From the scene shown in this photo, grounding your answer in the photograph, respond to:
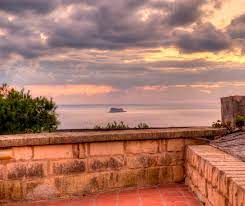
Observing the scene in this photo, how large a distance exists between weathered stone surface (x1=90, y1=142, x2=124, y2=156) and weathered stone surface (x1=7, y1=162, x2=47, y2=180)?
2.59 ft

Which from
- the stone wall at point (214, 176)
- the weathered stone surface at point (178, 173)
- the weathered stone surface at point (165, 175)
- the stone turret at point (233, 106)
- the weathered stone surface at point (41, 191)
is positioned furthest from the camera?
the stone turret at point (233, 106)

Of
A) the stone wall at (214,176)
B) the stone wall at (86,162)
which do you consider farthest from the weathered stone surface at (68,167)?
the stone wall at (214,176)

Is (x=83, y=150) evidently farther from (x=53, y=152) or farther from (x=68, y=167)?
(x=53, y=152)

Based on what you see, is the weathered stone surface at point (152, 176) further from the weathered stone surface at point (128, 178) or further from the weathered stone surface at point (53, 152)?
the weathered stone surface at point (53, 152)

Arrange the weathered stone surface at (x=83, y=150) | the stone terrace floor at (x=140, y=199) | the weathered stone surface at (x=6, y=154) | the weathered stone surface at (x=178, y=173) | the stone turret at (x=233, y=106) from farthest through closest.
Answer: the stone turret at (x=233, y=106) → the weathered stone surface at (x=178, y=173) → the weathered stone surface at (x=83, y=150) → the weathered stone surface at (x=6, y=154) → the stone terrace floor at (x=140, y=199)

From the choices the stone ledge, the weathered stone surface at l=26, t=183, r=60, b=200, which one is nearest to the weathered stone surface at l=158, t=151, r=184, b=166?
the stone ledge

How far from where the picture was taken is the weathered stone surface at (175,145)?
673 centimetres

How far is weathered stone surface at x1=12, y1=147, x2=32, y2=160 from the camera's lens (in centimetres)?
578

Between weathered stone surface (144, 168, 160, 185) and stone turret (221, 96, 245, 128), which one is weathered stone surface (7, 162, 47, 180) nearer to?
weathered stone surface (144, 168, 160, 185)

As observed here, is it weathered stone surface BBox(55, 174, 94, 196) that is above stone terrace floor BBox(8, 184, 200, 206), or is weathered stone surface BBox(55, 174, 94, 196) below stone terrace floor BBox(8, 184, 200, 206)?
above

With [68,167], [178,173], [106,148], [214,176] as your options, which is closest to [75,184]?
[68,167]

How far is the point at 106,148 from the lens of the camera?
6.27m

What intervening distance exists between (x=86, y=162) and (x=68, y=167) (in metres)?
0.29

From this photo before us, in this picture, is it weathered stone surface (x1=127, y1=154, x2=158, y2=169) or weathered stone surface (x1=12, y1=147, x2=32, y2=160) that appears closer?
weathered stone surface (x1=12, y1=147, x2=32, y2=160)
